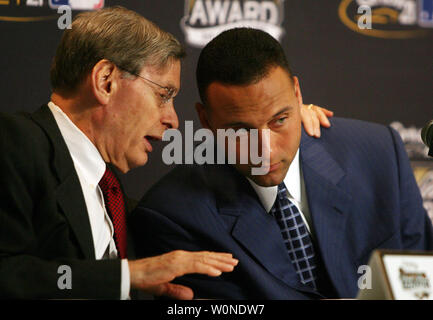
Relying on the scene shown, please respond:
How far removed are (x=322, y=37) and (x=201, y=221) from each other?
0.95m

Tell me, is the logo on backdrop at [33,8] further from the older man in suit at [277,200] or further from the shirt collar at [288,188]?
the shirt collar at [288,188]

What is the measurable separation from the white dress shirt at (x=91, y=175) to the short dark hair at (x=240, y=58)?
0.40 meters

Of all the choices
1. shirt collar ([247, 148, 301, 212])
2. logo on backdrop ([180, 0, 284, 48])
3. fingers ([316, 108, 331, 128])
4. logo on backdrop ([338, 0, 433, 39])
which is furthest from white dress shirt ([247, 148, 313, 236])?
logo on backdrop ([338, 0, 433, 39])

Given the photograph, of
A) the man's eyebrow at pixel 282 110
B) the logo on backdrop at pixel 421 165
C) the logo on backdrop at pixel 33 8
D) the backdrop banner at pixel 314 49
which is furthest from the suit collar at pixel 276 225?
the logo on backdrop at pixel 33 8

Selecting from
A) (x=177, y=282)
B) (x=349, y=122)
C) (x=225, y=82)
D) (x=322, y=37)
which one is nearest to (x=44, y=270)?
(x=177, y=282)

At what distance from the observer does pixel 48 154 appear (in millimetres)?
1641

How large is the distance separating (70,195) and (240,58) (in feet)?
2.03

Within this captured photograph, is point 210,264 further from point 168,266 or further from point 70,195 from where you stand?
point 70,195

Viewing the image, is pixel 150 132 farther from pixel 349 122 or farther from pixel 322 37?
A: pixel 322 37

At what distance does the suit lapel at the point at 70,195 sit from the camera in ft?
5.31

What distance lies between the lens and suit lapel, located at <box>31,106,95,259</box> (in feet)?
5.31
